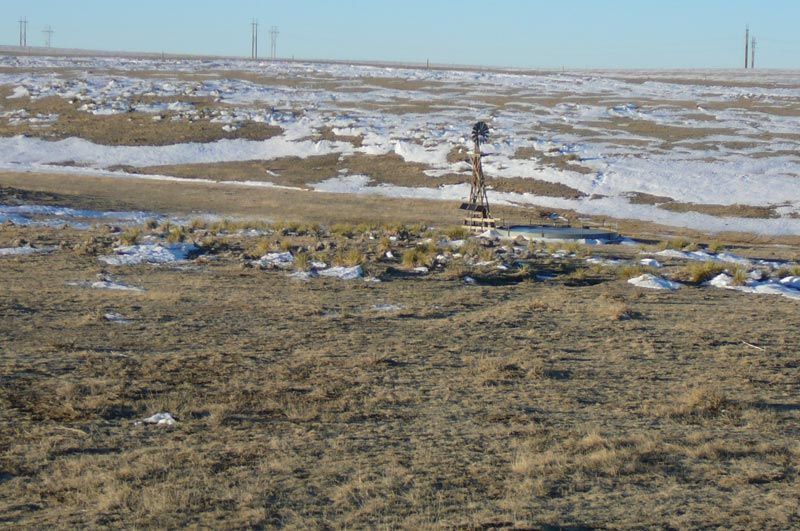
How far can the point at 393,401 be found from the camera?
11766mm

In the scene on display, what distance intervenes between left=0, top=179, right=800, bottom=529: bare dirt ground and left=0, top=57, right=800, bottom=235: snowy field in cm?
2165

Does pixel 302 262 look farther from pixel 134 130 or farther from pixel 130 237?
pixel 134 130

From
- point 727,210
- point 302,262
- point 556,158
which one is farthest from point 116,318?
point 556,158

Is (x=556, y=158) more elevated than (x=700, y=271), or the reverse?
(x=556, y=158)

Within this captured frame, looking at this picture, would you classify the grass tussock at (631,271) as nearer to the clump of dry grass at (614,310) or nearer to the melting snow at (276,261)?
the clump of dry grass at (614,310)

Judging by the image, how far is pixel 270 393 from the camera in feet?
39.1

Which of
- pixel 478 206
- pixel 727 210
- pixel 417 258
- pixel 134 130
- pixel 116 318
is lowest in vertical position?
pixel 116 318

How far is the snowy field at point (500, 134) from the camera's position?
43219mm

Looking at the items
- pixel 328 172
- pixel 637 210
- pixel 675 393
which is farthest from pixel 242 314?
pixel 328 172

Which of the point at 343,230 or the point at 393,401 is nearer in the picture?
the point at 393,401

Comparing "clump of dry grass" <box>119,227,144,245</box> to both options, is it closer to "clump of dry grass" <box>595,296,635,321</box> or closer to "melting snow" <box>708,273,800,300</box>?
"clump of dry grass" <box>595,296,635,321</box>

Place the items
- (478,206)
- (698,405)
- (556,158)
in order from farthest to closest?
(556,158) < (478,206) < (698,405)

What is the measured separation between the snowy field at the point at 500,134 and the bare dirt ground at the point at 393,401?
21.7 meters

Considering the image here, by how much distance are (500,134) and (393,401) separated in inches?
1838
